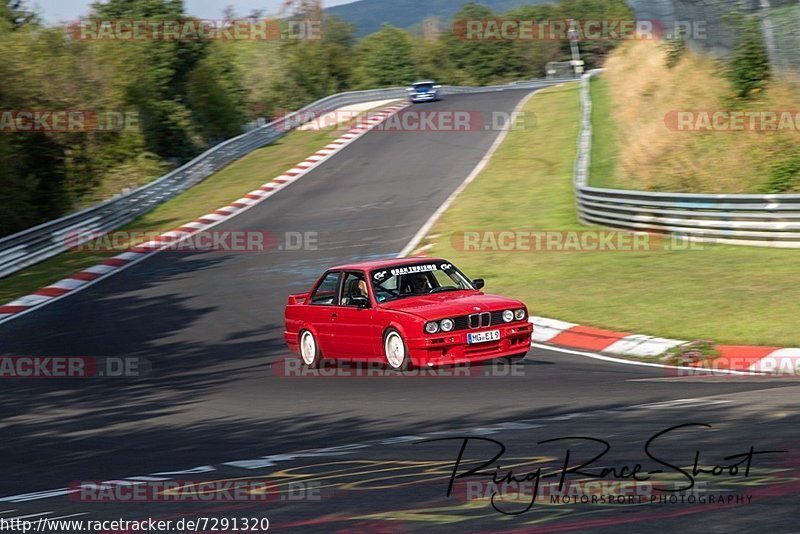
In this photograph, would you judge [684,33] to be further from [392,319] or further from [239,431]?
[239,431]

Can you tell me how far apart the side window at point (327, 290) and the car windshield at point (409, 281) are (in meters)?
0.75

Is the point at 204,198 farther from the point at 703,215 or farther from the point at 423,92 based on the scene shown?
the point at 423,92

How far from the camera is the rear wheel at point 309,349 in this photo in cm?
1366

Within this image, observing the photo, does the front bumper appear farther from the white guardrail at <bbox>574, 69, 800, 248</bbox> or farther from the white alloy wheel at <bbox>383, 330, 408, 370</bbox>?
the white guardrail at <bbox>574, 69, 800, 248</bbox>

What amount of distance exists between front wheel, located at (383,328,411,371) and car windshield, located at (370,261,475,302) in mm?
604

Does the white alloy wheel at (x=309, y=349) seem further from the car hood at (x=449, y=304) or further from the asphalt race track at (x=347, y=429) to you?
the car hood at (x=449, y=304)

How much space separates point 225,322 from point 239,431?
779 cm

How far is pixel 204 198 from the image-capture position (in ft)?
113

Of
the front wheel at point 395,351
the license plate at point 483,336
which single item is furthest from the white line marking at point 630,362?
the front wheel at point 395,351

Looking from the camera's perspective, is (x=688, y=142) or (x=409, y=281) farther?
(x=688, y=142)

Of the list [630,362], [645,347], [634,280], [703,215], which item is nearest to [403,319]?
[630,362]

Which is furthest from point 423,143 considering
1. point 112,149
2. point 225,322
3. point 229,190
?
point 225,322

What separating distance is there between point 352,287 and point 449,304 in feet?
5.18

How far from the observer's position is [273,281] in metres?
21.0
